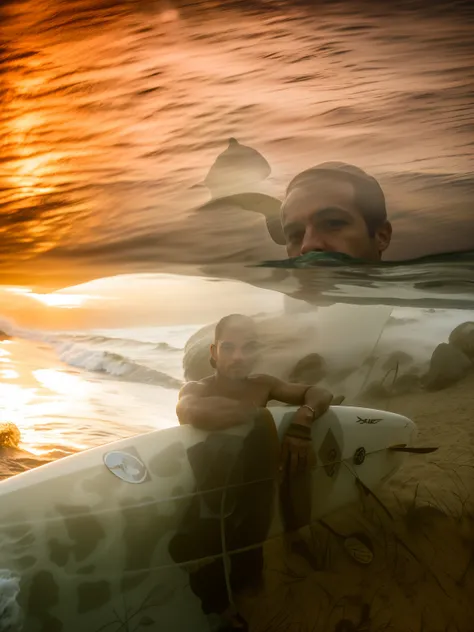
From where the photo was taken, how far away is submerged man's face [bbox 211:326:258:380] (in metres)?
1.78

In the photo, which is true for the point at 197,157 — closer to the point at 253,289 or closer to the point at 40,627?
the point at 253,289

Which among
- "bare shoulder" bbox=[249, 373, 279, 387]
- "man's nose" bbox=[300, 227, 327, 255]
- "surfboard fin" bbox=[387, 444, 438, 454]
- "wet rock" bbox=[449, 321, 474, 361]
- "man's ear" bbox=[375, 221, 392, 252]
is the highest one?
"man's nose" bbox=[300, 227, 327, 255]

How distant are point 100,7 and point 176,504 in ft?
4.20

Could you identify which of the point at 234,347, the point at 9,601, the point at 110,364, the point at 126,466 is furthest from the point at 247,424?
the point at 9,601

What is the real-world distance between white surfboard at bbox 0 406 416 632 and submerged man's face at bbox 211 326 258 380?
13 centimetres

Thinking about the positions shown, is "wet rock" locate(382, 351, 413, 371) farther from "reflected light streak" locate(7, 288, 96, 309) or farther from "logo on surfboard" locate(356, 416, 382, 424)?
"reflected light streak" locate(7, 288, 96, 309)

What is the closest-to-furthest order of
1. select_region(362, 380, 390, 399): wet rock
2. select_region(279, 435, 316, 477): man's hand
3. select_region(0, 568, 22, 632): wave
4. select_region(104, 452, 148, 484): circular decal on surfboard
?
1. select_region(0, 568, 22, 632): wave
2. select_region(104, 452, 148, 484): circular decal on surfboard
3. select_region(279, 435, 316, 477): man's hand
4. select_region(362, 380, 390, 399): wet rock

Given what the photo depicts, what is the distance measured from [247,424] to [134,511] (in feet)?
1.05

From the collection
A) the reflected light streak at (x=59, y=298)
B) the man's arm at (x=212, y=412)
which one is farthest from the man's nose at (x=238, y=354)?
the reflected light streak at (x=59, y=298)

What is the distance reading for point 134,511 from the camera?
1621 millimetres

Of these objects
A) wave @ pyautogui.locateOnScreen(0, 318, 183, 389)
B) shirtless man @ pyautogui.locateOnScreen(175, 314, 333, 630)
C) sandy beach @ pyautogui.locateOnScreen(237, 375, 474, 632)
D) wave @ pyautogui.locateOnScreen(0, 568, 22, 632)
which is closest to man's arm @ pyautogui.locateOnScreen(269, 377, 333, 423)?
shirtless man @ pyautogui.locateOnScreen(175, 314, 333, 630)

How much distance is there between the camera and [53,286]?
1.97 meters

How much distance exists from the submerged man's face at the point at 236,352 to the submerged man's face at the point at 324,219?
0.30 m

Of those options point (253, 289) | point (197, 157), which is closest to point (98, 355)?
point (253, 289)
